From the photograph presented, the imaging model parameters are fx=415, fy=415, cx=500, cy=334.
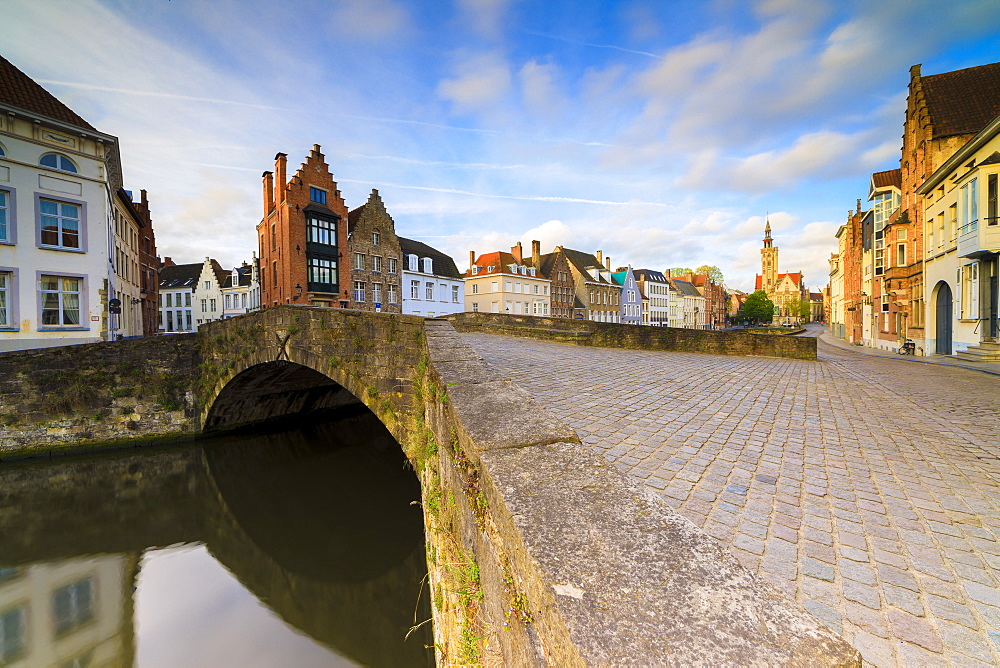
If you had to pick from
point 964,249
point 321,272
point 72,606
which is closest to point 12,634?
point 72,606

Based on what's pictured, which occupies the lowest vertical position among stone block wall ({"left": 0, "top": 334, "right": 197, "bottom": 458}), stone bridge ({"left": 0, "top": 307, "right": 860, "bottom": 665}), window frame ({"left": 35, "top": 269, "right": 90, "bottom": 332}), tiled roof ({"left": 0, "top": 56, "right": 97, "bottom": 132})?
stone block wall ({"left": 0, "top": 334, "right": 197, "bottom": 458})

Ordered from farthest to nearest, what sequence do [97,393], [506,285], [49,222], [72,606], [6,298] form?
[506,285] → [49,222] → [6,298] → [97,393] → [72,606]

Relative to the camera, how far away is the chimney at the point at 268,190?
2905 centimetres

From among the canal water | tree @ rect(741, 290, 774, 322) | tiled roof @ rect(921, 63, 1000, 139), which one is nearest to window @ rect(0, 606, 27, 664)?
the canal water

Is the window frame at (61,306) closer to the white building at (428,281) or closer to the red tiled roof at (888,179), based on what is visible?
the white building at (428,281)

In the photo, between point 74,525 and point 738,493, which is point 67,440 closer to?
point 74,525

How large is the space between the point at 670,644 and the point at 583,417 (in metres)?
4.02

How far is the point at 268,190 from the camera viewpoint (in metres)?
29.4

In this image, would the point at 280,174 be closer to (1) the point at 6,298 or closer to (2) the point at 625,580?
(1) the point at 6,298

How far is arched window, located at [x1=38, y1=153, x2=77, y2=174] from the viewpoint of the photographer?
1494cm

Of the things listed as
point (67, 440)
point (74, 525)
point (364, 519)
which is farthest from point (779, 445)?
point (67, 440)

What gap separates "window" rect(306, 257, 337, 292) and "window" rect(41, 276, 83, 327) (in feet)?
38.5

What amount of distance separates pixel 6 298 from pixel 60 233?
2.83m

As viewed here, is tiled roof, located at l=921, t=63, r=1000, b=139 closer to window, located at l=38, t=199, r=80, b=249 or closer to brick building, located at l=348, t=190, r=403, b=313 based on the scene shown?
brick building, located at l=348, t=190, r=403, b=313
